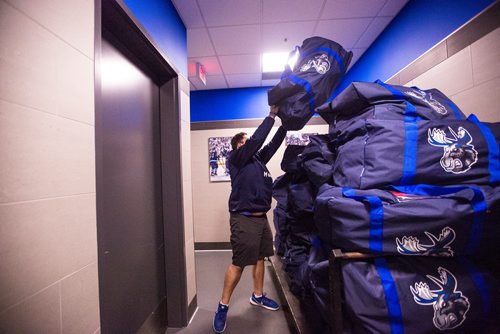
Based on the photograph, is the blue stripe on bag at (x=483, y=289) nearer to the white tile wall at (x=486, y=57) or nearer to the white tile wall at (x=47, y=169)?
the white tile wall at (x=486, y=57)

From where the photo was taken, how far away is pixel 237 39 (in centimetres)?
228

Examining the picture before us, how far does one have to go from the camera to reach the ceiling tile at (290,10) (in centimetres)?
181

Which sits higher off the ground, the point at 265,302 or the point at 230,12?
the point at 230,12

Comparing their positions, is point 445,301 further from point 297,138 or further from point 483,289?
point 297,138

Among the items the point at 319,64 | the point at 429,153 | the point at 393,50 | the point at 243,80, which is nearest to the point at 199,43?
the point at 243,80

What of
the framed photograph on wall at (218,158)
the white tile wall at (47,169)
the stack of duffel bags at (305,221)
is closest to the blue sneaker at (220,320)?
the stack of duffel bags at (305,221)

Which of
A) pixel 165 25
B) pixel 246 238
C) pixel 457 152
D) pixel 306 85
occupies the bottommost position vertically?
pixel 246 238

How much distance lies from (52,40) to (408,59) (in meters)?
2.43

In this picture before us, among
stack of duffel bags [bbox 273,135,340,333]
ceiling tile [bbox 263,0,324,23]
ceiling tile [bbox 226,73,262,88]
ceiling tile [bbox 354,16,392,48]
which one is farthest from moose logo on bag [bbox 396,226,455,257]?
ceiling tile [bbox 226,73,262,88]

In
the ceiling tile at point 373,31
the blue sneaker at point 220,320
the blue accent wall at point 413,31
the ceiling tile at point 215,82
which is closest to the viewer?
the blue accent wall at point 413,31

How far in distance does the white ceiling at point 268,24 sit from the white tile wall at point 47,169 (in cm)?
144

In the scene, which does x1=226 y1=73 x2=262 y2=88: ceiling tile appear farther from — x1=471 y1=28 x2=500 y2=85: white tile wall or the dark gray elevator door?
x1=471 y1=28 x2=500 y2=85: white tile wall

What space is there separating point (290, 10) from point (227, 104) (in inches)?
72.9

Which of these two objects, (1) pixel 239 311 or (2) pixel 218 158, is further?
(2) pixel 218 158
